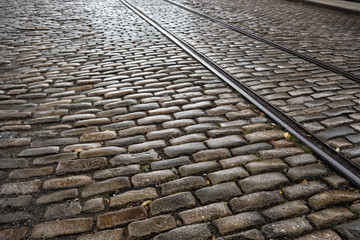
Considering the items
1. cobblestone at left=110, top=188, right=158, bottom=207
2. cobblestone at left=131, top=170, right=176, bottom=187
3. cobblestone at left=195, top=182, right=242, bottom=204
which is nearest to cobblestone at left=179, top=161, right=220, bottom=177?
cobblestone at left=131, top=170, right=176, bottom=187

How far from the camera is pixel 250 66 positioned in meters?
5.63

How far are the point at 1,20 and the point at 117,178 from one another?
882 cm

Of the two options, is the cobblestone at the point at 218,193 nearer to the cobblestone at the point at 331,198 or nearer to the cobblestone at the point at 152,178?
the cobblestone at the point at 152,178

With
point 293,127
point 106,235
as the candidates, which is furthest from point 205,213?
point 293,127

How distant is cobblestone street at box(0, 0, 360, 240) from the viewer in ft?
7.39

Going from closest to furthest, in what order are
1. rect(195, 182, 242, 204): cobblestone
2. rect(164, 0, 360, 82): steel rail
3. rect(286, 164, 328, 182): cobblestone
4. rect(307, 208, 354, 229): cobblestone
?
rect(307, 208, 354, 229): cobblestone, rect(195, 182, 242, 204): cobblestone, rect(286, 164, 328, 182): cobblestone, rect(164, 0, 360, 82): steel rail

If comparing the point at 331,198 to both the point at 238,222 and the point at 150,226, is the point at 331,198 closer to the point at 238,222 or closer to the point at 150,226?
the point at 238,222

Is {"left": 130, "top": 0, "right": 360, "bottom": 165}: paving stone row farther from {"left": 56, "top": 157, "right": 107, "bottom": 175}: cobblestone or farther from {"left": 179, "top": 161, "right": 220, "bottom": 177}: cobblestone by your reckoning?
{"left": 56, "top": 157, "right": 107, "bottom": 175}: cobblestone

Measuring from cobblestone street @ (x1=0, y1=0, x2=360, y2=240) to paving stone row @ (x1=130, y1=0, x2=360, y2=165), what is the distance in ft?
0.08

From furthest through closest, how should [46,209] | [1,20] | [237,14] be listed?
[237,14] < [1,20] < [46,209]

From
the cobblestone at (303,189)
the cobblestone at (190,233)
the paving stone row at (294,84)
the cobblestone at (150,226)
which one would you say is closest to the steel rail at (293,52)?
the paving stone row at (294,84)

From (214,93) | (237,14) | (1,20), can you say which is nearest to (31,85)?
(214,93)

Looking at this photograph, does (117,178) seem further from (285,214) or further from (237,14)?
(237,14)

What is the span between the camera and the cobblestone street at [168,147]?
2.25 meters
